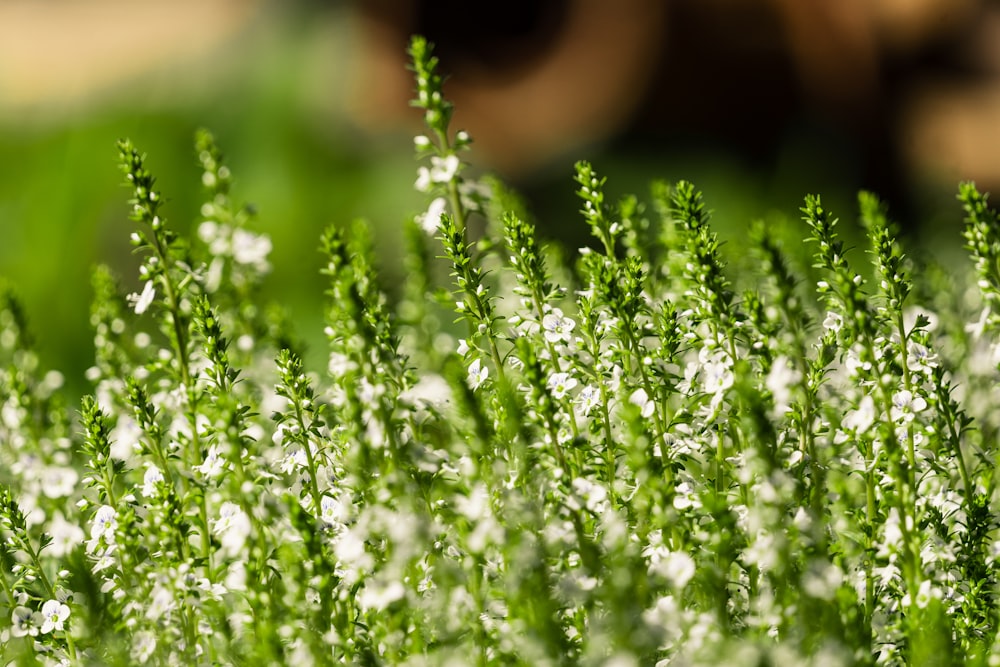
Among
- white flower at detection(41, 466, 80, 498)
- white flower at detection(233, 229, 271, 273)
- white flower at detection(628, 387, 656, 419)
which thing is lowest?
white flower at detection(628, 387, 656, 419)

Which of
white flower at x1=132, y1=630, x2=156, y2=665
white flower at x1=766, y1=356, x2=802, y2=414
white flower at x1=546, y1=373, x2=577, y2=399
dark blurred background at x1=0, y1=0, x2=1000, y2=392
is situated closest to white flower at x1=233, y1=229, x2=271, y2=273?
white flower at x1=546, y1=373, x2=577, y2=399

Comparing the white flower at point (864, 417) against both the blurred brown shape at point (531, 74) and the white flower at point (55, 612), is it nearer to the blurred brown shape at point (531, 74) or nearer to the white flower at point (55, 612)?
the white flower at point (55, 612)

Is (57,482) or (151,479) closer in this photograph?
(151,479)

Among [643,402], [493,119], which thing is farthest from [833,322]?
[493,119]

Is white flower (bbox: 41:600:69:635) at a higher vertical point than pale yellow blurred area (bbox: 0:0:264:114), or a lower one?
lower

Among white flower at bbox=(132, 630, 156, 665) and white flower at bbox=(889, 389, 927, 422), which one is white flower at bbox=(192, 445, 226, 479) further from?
white flower at bbox=(889, 389, 927, 422)

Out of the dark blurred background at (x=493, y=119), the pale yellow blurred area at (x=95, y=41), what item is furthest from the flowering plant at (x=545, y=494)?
the pale yellow blurred area at (x=95, y=41)

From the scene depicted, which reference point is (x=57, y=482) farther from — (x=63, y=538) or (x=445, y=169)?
(x=445, y=169)
